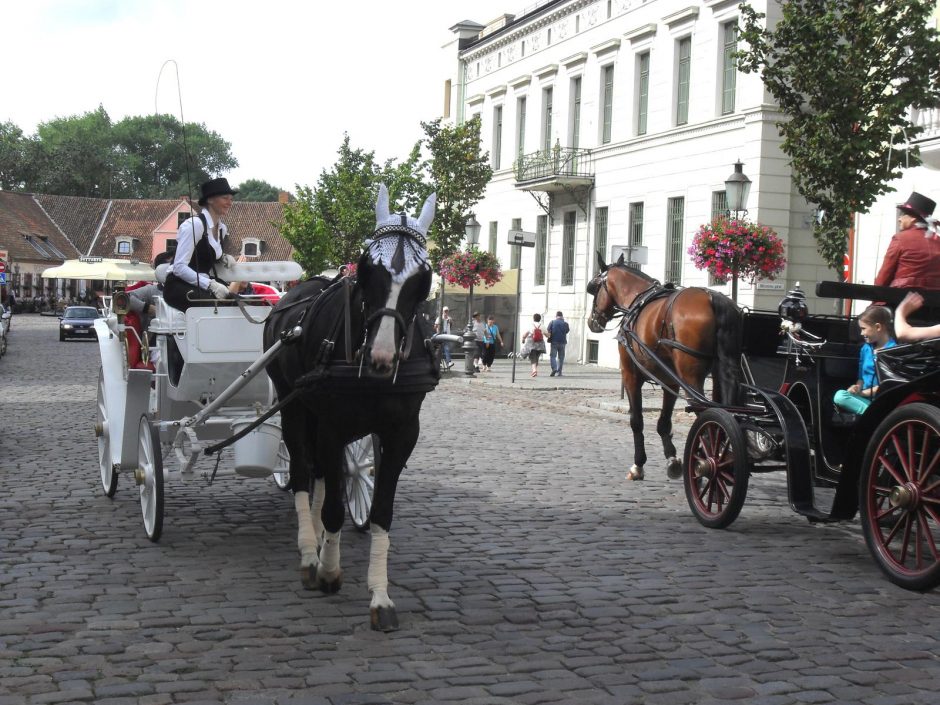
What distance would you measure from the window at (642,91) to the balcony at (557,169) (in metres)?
2.63

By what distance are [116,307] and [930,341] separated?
6.21m

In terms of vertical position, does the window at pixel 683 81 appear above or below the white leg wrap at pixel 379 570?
above

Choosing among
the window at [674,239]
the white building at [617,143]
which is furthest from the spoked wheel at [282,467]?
the window at [674,239]

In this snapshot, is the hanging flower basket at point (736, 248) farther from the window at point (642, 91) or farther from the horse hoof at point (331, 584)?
the horse hoof at point (331, 584)

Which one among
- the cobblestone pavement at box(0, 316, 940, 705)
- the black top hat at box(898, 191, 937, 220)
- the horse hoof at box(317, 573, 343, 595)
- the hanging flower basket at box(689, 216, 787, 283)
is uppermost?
the hanging flower basket at box(689, 216, 787, 283)

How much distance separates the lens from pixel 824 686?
15.6ft

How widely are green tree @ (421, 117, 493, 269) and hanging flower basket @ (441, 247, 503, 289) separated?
2814mm

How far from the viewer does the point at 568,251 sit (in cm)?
3794

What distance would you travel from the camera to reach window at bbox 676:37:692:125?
1244 inches

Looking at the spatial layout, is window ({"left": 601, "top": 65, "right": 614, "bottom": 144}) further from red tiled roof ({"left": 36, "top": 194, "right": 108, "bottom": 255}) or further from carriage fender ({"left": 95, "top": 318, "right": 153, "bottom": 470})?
red tiled roof ({"left": 36, "top": 194, "right": 108, "bottom": 255})

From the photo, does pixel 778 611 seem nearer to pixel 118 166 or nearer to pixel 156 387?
pixel 156 387

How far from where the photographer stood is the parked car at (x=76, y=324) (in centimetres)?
4497

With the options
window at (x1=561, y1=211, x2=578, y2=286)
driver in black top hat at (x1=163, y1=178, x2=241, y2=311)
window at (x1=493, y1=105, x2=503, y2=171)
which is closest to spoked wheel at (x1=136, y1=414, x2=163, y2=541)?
driver in black top hat at (x1=163, y1=178, x2=241, y2=311)

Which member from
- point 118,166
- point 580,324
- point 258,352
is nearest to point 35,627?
point 258,352
